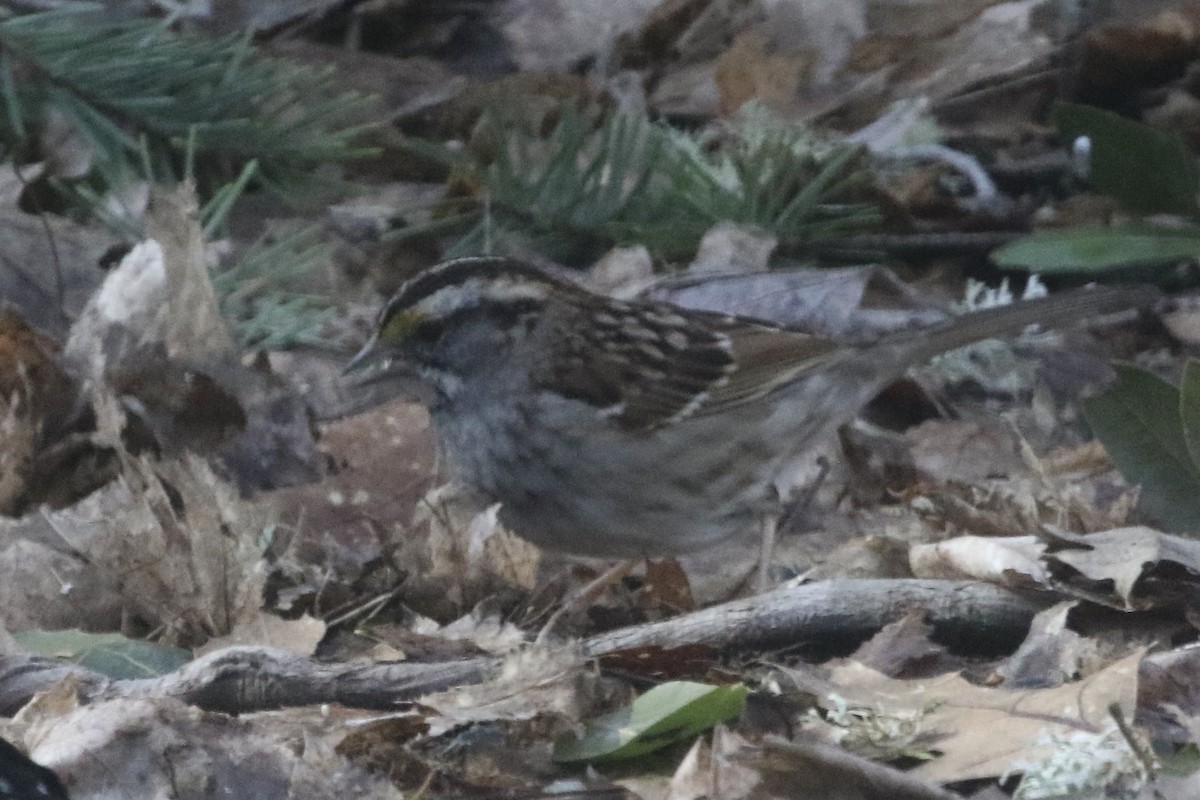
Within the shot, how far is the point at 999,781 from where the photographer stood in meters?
2.69

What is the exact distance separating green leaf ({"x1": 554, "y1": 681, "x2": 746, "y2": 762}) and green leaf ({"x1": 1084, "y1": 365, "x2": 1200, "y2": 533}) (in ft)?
5.04

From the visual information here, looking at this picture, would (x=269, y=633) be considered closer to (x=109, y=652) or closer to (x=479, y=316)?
(x=109, y=652)

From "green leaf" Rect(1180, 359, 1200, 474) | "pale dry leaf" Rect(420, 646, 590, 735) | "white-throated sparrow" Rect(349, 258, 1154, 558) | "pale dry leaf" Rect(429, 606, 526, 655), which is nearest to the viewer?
"pale dry leaf" Rect(420, 646, 590, 735)

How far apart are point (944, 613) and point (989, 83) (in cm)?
444

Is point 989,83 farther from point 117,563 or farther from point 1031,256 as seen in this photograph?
point 117,563

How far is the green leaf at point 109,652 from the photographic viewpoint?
129 inches

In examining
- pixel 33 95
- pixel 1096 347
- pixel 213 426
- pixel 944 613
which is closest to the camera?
pixel 944 613

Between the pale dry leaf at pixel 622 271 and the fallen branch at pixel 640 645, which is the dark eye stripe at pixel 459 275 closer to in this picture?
the pale dry leaf at pixel 622 271

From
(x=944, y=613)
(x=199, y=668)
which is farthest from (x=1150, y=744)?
(x=199, y=668)

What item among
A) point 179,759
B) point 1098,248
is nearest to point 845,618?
point 179,759

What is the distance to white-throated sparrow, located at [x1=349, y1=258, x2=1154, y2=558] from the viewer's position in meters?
4.24

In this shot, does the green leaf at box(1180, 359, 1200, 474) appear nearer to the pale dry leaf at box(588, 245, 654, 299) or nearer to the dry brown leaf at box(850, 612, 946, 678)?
the dry brown leaf at box(850, 612, 946, 678)

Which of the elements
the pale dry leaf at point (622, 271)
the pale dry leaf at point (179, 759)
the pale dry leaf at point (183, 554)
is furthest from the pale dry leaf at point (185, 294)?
the pale dry leaf at point (179, 759)

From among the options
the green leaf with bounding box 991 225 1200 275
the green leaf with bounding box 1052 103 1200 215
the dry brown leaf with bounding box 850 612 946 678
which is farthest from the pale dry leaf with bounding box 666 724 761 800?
the green leaf with bounding box 1052 103 1200 215
